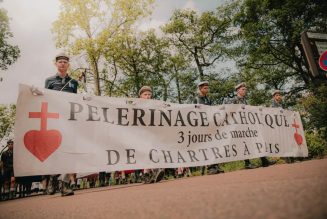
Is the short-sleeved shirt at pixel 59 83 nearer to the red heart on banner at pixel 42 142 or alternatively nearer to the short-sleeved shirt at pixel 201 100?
the red heart on banner at pixel 42 142

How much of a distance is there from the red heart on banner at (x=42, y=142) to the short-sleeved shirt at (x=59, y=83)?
112 centimetres

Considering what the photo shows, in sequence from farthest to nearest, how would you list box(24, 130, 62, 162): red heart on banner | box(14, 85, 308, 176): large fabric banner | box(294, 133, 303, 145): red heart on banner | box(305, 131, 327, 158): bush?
box(305, 131, 327, 158): bush
box(294, 133, 303, 145): red heart on banner
box(14, 85, 308, 176): large fabric banner
box(24, 130, 62, 162): red heart on banner

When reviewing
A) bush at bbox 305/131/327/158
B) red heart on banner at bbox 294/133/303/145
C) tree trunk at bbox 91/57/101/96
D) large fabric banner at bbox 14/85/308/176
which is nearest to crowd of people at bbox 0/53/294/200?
large fabric banner at bbox 14/85/308/176

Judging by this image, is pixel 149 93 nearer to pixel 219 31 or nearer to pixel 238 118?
pixel 238 118

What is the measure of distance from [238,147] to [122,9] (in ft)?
57.8

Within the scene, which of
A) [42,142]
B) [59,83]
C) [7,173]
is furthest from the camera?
[7,173]

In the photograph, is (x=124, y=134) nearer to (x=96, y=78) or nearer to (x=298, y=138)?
(x=298, y=138)

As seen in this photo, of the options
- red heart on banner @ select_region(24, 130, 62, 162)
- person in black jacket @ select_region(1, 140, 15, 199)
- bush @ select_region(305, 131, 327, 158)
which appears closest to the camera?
red heart on banner @ select_region(24, 130, 62, 162)

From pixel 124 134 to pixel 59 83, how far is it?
5.08 ft

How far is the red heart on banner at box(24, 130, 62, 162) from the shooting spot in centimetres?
415

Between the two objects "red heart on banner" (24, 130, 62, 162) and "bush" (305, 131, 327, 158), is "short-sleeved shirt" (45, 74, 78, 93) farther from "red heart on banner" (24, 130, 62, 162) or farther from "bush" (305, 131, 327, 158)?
"bush" (305, 131, 327, 158)

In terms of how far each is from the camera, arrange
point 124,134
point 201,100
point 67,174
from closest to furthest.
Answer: point 67,174 < point 124,134 < point 201,100

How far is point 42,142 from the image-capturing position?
426 centimetres

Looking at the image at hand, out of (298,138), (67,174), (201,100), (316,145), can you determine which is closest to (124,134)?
(67,174)
